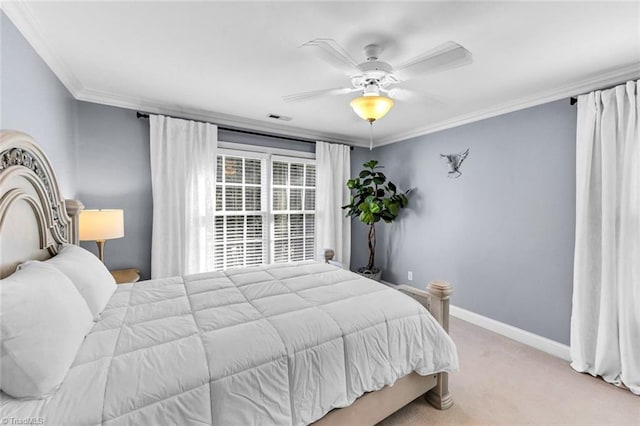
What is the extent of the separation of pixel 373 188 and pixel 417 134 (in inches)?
40.0

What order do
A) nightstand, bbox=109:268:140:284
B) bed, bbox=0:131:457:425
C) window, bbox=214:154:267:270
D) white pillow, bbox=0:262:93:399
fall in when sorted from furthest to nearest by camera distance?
window, bbox=214:154:267:270 < nightstand, bbox=109:268:140:284 < bed, bbox=0:131:457:425 < white pillow, bbox=0:262:93:399

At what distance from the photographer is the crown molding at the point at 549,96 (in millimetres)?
2191

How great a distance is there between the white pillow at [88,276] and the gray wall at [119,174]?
1209mm

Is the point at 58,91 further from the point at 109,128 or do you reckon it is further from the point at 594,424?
the point at 594,424

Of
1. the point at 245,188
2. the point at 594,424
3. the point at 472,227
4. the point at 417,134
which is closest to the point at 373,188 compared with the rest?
the point at 417,134

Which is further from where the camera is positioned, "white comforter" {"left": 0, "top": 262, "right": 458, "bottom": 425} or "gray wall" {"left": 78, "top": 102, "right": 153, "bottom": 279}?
"gray wall" {"left": 78, "top": 102, "right": 153, "bottom": 279}

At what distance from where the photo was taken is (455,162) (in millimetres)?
3461

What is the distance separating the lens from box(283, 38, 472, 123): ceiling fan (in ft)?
4.68

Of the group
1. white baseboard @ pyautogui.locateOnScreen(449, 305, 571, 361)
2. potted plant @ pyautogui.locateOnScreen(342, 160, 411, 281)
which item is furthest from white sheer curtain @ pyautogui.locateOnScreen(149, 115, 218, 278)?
white baseboard @ pyautogui.locateOnScreen(449, 305, 571, 361)

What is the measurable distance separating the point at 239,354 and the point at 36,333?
712 millimetres

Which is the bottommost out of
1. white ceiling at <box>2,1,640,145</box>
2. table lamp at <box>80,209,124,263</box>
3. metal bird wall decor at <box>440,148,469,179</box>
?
table lamp at <box>80,209,124,263</box>

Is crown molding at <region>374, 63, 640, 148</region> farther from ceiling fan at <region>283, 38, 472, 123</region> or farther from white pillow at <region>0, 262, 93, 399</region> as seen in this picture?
white pillow at <region>0, 262, 93, 399</region>

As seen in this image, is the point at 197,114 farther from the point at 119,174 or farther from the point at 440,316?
the point at 440,316

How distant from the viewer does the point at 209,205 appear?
3.31 metres
